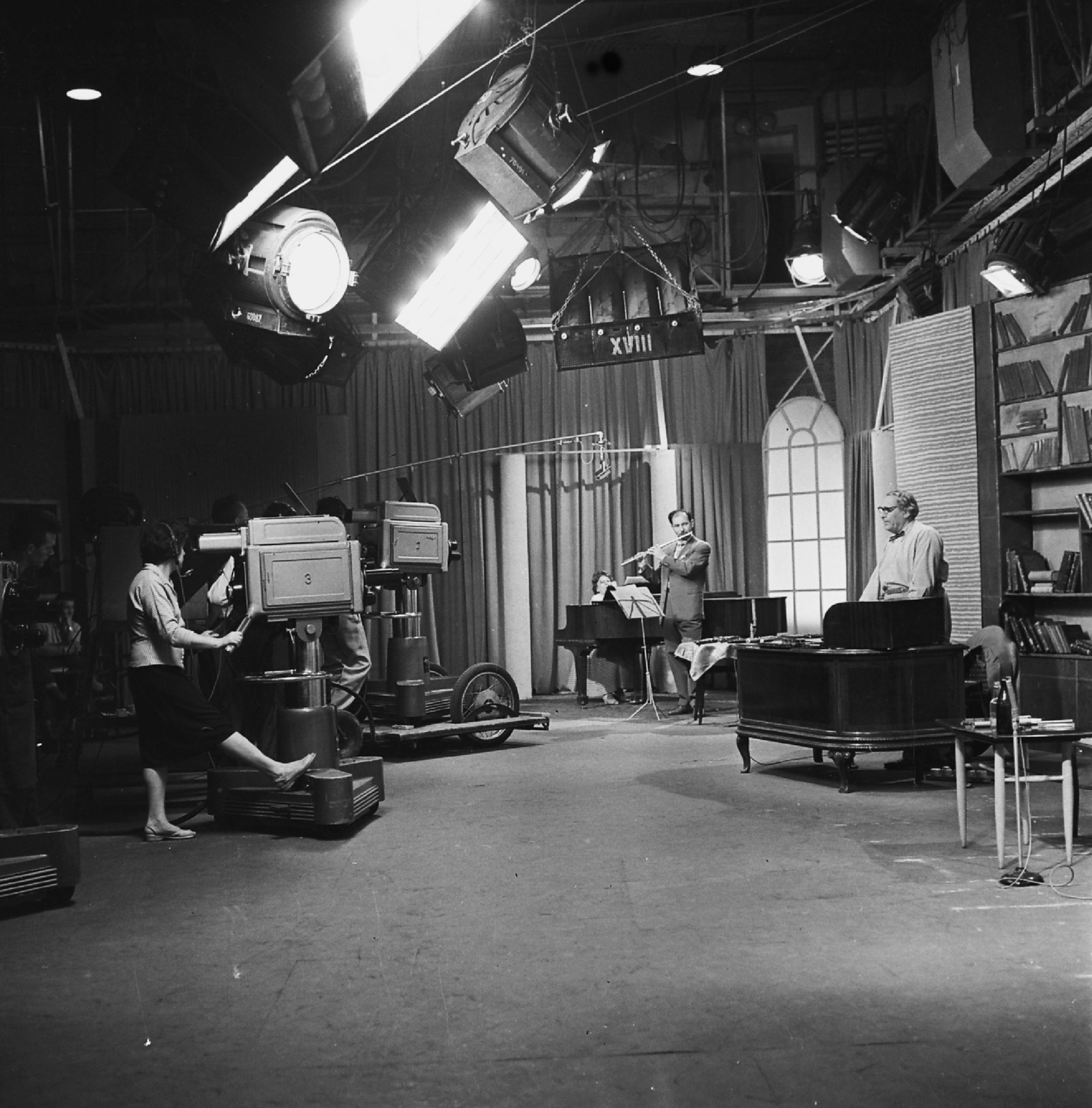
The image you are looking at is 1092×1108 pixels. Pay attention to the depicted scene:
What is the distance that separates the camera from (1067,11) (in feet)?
22.7

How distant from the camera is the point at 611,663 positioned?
461 inches

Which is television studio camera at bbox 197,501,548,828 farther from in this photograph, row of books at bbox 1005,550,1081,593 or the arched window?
the arched window

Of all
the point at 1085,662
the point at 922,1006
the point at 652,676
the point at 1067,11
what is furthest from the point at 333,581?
the point at 652,676

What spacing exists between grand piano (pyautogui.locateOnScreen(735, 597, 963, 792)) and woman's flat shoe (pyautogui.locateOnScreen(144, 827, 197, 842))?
3305 mm

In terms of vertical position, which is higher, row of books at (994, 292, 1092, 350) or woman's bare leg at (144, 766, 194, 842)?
row of books at (994, 292, 1092, 350)

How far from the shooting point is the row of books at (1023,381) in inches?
322

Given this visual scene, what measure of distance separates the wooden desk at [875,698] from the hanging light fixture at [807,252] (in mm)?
4910

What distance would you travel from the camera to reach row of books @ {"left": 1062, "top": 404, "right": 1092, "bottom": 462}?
25.4 feet

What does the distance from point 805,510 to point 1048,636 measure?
435cm

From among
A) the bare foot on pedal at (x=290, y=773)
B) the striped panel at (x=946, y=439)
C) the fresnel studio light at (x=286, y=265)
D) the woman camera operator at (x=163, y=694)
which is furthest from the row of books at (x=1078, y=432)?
the woman camera operator at (x=163, y=694)

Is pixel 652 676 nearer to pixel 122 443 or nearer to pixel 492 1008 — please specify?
pixel 122 443

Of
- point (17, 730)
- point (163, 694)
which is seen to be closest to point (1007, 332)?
point (163, 694)

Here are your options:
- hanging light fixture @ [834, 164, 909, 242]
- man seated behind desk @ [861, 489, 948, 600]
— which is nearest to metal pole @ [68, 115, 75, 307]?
hanging light fixture @ [834, 164, 909, 242]

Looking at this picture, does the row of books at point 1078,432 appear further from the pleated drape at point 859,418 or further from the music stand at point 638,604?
the music stand at point 638,604
